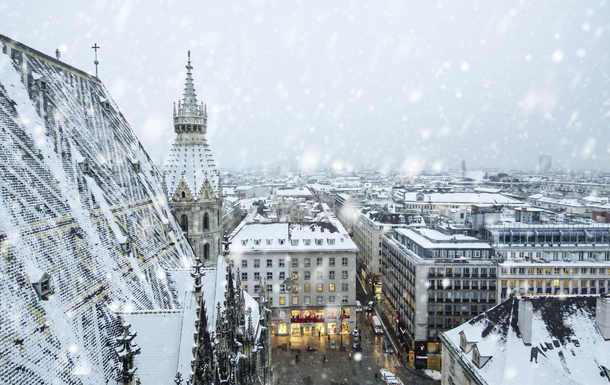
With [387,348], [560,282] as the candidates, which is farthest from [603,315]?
[387,348]

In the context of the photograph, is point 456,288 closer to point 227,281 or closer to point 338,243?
point 338,243

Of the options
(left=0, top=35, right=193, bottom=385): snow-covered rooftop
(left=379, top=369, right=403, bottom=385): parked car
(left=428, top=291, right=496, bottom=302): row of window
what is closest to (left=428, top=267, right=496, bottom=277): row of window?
(left=428, top=291, right=496, bottom=302): row of window

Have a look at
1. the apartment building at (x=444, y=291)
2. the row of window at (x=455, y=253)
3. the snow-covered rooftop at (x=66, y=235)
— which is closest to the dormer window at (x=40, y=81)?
the snow-covered rooftop at (x=66, y=235)

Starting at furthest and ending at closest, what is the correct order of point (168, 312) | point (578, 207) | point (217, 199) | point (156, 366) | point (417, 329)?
point (578, 207) → point (417, 329) → point (217, 199) → point (168, 312) → point (156, 366)

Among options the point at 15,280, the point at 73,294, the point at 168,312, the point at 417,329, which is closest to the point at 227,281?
the point at 168,312

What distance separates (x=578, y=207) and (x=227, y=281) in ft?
424

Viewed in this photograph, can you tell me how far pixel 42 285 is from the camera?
1216 cm

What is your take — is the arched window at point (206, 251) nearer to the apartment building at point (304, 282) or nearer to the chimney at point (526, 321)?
the apartment building at point (304, 282)

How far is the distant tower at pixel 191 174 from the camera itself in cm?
3092

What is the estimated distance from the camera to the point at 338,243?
5522 cm

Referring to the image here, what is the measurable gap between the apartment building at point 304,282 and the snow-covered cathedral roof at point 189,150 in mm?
23745

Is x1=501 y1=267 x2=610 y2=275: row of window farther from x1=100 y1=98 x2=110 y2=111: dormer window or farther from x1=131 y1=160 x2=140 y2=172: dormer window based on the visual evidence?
x1=100 y1=98 x2=110 y2=111: dormer window

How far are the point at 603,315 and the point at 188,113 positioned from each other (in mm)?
36202

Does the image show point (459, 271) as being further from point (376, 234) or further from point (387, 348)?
point (376, 234)
